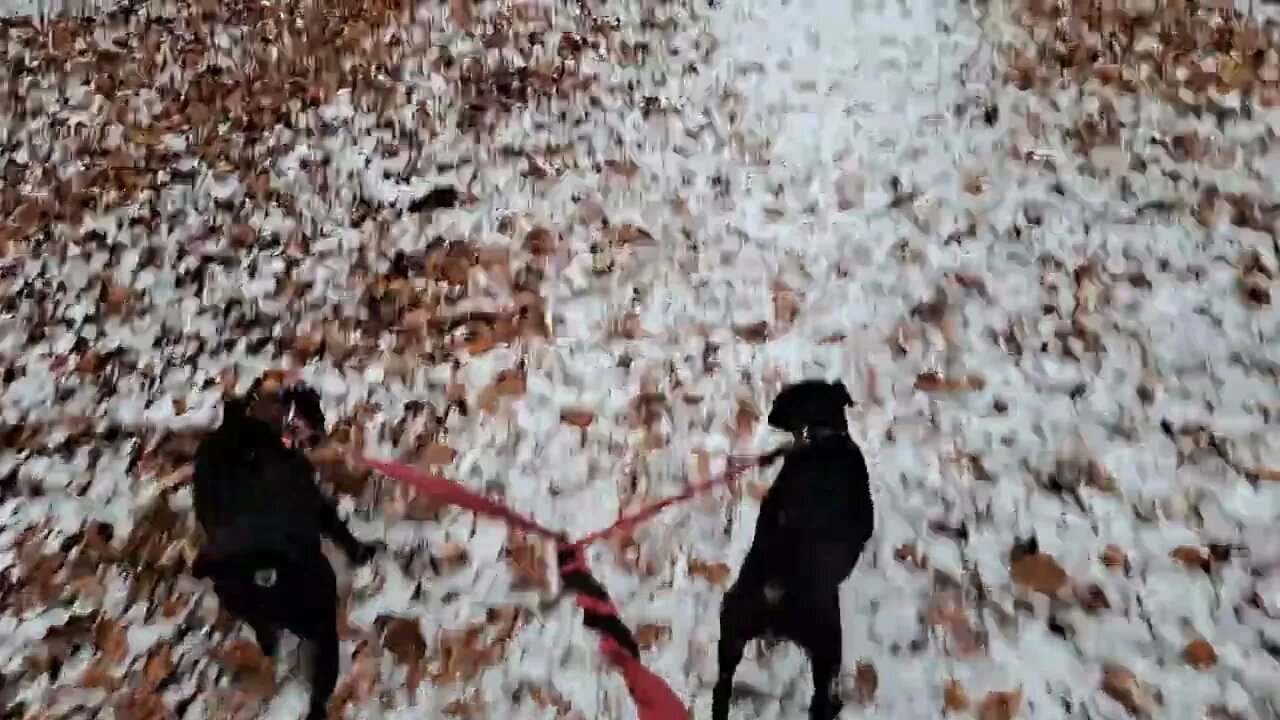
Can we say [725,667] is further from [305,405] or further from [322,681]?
[305,405]

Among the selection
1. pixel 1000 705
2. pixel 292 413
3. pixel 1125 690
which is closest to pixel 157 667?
pixel 292 413

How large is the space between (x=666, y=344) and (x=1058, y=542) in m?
1.78

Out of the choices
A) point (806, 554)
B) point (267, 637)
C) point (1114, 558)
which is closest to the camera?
point (806, 554)

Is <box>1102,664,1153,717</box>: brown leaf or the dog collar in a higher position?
the dog collar

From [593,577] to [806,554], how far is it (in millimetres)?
1026

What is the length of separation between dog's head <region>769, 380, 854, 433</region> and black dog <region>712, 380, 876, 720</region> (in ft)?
0.14

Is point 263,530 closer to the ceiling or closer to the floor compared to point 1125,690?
closer to the ceiling

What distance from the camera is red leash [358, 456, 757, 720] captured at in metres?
2.74

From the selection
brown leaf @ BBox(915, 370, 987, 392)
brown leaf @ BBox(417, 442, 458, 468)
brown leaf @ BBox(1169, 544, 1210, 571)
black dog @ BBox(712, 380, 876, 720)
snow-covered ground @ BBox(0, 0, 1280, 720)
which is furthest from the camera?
brown leaf @ BBox(915, 370, 987, 392)

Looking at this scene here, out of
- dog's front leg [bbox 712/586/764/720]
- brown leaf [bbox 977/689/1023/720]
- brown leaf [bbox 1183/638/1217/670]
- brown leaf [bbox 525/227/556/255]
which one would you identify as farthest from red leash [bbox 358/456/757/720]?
brown leaf [bbox 525/227/556/255]

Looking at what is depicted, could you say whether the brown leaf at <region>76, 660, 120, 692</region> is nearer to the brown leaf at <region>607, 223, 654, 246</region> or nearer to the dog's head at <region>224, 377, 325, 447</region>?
the dog's head at <region>224, 377, 325, 447</region>

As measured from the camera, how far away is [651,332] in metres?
4.17

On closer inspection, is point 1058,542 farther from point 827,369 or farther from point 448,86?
point 448,86

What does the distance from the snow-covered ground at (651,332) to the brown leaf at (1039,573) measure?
0.01 m
